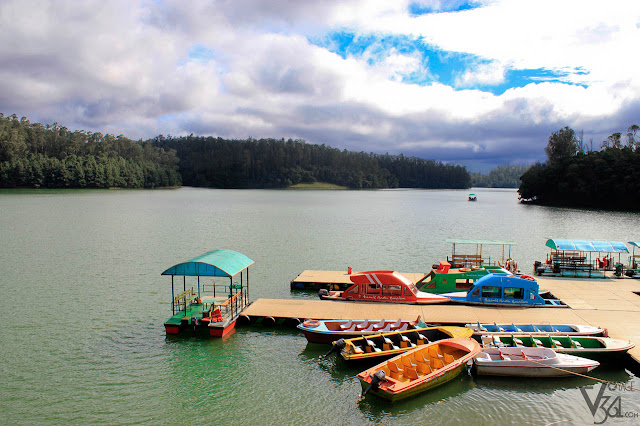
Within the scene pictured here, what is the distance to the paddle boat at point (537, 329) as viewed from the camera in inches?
758

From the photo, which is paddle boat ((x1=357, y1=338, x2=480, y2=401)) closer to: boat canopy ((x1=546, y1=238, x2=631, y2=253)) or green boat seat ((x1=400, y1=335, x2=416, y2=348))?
green boat seat ((x1=400, y1=335, x2=416, y2=348))

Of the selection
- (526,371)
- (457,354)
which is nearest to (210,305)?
(457,354)

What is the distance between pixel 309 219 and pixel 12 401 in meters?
65.1

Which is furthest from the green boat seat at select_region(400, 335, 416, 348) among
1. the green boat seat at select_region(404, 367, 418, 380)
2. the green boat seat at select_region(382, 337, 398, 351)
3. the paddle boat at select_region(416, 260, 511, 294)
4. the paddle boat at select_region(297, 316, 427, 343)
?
the paddle boat at select_region(416, 260, 511, 294)

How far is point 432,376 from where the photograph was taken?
15883 mm

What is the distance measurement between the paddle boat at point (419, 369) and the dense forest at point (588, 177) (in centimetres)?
11114

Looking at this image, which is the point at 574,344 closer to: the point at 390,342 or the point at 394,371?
the point at 390,342

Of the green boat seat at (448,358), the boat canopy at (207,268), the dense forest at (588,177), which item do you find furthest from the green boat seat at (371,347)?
the dense forest at (588,177)

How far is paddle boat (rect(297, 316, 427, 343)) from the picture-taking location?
1972cm

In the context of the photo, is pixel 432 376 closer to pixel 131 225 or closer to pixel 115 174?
pixel 131 225

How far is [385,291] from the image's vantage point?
25.3 meters

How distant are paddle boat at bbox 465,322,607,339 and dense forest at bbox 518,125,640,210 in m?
106

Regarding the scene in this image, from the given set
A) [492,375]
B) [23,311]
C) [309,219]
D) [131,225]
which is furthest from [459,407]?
[309,219]

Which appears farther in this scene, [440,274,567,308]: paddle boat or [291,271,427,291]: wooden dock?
[291,271,427,291]: wooden dock
